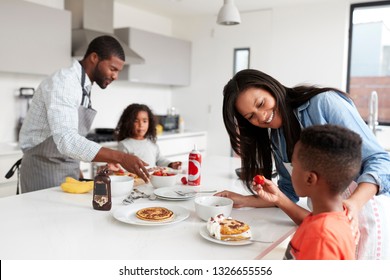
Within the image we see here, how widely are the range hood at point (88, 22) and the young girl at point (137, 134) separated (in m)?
1.00

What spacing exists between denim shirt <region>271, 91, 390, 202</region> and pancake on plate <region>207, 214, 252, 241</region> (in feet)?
1.34

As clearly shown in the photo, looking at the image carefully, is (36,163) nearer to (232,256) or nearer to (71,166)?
(71,166)

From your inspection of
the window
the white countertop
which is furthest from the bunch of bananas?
the window

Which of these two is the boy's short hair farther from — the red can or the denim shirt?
the red can

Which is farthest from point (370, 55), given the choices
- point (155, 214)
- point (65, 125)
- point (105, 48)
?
point (155, 214)

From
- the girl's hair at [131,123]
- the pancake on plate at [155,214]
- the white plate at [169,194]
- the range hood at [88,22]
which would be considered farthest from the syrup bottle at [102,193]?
the range hood at [88,22]

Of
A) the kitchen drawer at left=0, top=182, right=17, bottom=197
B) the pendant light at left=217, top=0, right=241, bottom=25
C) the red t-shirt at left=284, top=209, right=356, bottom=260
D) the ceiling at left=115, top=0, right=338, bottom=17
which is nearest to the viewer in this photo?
the red t-shirt at left=284, top=209, right=356, bottom=260

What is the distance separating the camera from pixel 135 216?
1280 mm

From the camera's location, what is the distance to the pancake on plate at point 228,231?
1.07 m

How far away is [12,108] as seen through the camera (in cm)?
340

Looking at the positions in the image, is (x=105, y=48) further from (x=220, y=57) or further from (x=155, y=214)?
(x=220, y=57)

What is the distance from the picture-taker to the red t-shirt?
845mm

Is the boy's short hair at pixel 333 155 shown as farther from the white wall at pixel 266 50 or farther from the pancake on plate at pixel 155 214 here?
the white wall at pixel 266 50

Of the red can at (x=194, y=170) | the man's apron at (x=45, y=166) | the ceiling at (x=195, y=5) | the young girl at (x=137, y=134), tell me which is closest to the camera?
the red can at (x=194, y=170)
